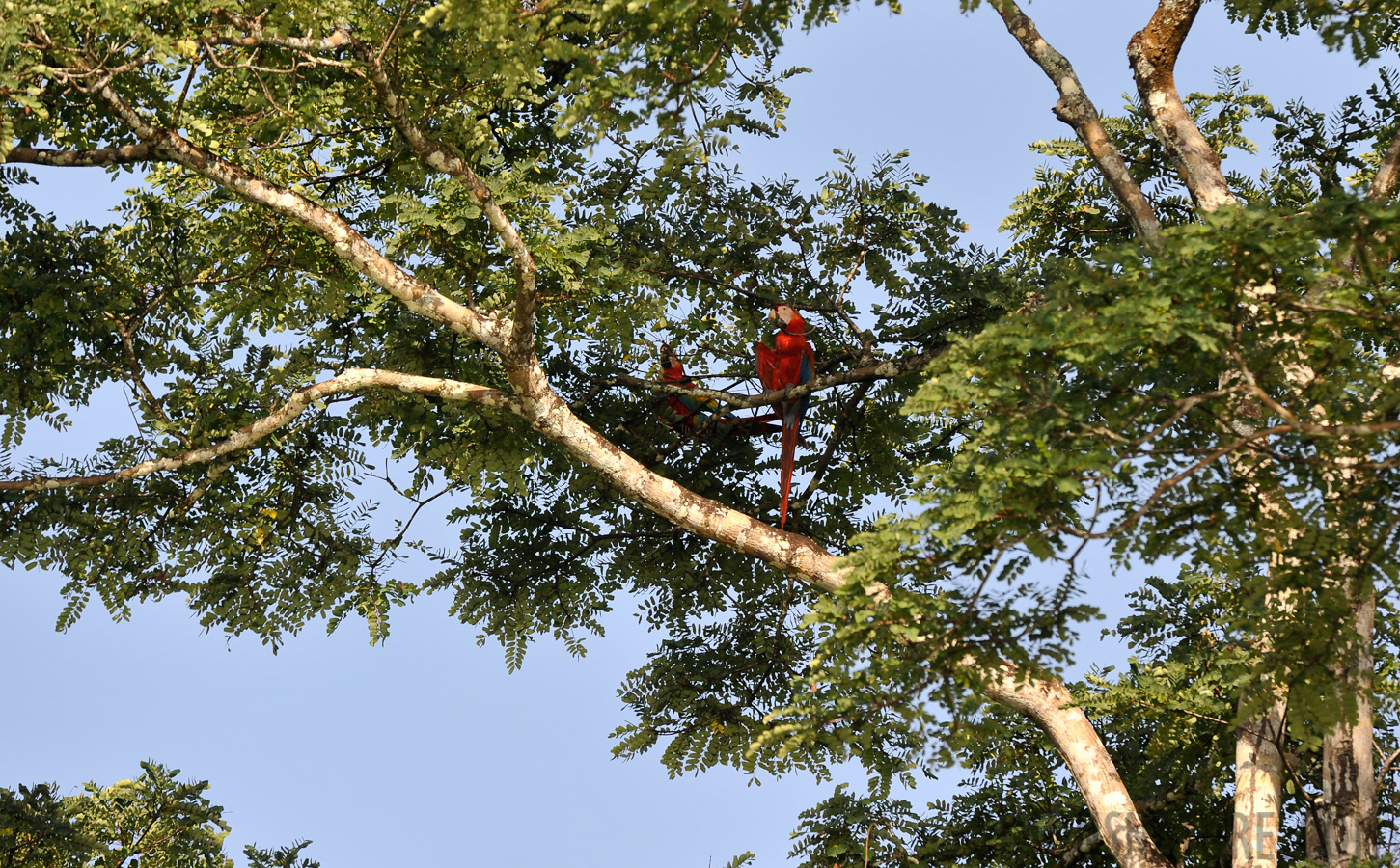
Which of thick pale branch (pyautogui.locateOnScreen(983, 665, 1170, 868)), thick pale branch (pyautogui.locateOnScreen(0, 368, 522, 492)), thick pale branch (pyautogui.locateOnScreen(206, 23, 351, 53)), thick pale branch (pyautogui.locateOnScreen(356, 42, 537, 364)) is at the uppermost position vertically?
thick pale branch (pyautogui.locateOnScreen(206, 23, 351, 53))

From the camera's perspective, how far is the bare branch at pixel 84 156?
17.5 feet

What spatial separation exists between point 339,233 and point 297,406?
32.2 inches

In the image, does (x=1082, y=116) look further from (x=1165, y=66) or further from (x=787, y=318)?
(x=787, y=318)

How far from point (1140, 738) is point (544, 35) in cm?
465

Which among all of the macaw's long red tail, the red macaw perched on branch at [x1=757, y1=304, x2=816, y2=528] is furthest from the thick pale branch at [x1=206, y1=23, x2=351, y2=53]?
the macaw's long red tail

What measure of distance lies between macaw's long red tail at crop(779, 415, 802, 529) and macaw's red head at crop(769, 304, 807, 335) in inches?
20.0

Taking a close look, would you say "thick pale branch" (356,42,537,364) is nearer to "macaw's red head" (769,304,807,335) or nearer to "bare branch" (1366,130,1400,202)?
"macaw's red head" (769,304,807,335)

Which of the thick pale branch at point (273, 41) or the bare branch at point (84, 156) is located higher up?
the thick pale branch at point (273, 41)

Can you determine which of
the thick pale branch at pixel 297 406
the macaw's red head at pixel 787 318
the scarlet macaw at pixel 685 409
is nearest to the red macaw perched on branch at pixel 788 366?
the macaw's red head at pixel 787 318

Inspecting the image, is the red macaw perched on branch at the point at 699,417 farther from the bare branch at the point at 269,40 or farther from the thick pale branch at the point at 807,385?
the bare branch at the point at 269,40

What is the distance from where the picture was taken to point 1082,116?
20.3 feet

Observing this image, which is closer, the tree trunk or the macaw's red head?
the tree trunk

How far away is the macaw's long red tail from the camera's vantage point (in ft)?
21.2

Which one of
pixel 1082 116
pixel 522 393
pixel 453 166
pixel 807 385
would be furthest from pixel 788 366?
pixel 453 166
